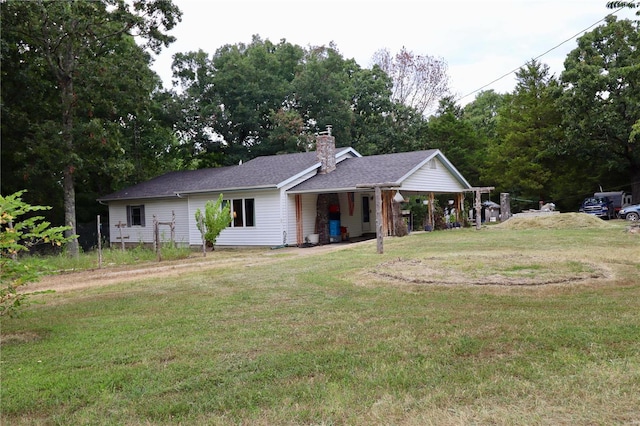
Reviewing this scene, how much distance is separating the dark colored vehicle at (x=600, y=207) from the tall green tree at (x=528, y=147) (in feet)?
11.7

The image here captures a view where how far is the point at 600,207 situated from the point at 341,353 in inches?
1278

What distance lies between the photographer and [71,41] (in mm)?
20094

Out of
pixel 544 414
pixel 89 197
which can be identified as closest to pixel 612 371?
pixel 544 414

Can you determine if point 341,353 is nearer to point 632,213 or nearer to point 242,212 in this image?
point 242,212

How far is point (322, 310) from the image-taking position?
21.0 feet

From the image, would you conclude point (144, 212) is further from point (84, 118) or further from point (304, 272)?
point (304, 272)

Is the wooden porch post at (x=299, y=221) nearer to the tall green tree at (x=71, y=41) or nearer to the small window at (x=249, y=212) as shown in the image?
the small window at (x=249, y=212)

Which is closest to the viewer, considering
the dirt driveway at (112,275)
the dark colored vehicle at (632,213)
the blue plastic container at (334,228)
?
the dirt driveway at (112,275)

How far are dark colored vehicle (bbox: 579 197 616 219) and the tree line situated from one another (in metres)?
2.42

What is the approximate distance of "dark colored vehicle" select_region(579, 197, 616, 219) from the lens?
31.8 metres

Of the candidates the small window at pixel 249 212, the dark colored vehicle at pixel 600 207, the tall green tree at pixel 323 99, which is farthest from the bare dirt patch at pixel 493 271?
the dark colored vehicle at pixel 600 207

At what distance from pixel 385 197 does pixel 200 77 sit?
1916 centimetres

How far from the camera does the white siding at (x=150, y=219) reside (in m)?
23.0

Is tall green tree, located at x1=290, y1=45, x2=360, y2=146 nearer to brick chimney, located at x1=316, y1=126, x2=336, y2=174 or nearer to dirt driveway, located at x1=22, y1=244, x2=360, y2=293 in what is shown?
brick chimney, located at x1=316, y1=126, x2=336, y2=174
